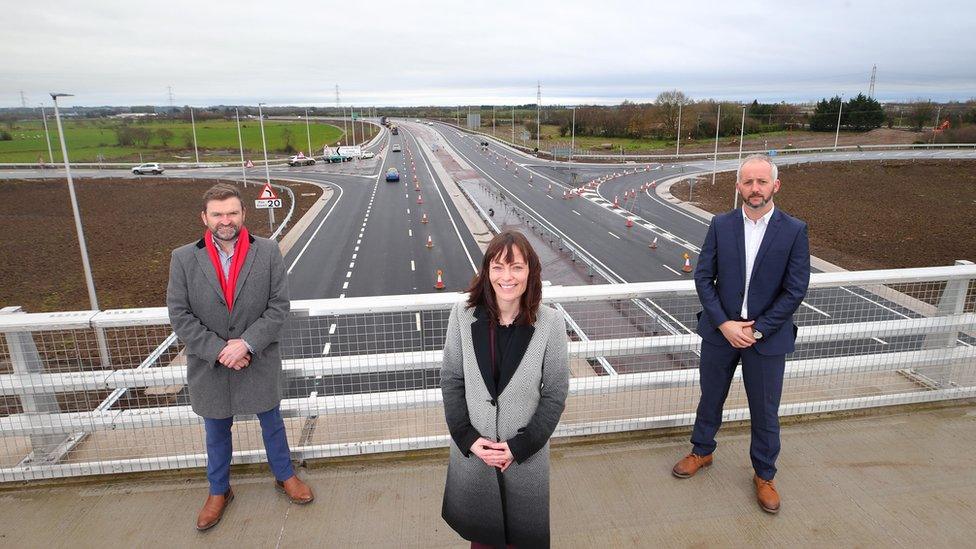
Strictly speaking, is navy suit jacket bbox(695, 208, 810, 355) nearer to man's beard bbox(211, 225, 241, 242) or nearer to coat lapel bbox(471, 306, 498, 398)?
coat lapel bbox(471, 306, 498, 398)

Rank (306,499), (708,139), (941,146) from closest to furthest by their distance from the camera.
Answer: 1. (306,499)
2. (941,146)
3. (708,139)

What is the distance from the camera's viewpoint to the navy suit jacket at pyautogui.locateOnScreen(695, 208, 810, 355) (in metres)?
3.18

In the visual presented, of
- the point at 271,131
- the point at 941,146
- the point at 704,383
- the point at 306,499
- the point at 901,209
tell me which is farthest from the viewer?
the point at 271,131

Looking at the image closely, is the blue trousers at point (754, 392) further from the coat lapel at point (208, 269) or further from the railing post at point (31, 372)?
the railing post at point (31, 372)

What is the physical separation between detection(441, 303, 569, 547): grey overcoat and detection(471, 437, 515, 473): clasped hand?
31 mm

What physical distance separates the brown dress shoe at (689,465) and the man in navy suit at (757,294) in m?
0.31

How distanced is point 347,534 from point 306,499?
0.38m

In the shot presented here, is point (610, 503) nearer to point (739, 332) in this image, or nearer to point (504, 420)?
point (739, 332)

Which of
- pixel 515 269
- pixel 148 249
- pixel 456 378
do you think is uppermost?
pixel 515 269

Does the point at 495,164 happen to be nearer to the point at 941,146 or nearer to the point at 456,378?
the point at 941,146

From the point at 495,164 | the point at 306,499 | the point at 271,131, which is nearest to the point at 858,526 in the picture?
the point at 306,499

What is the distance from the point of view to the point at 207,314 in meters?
3.05

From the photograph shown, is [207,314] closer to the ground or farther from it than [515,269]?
closer to the ground

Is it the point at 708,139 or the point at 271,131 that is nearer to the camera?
the point at 708,139
